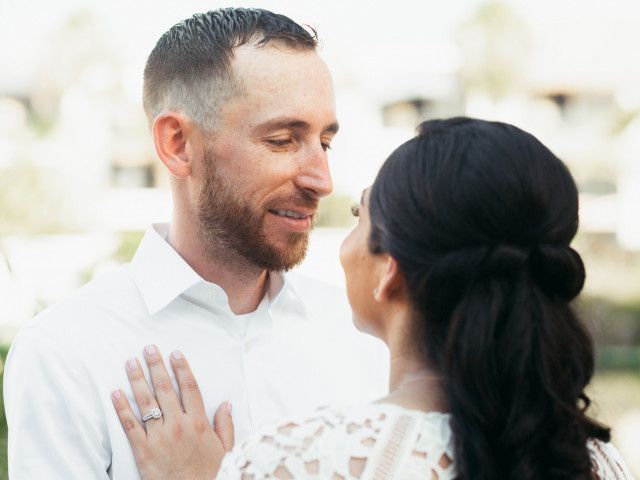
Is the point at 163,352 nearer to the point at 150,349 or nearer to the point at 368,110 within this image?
the point at 150,349

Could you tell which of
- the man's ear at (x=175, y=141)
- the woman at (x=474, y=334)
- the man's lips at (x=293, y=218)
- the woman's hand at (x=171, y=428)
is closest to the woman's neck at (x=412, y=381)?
the woman at (x=474, y=334)

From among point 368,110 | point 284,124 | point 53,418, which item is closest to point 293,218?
point 284,124

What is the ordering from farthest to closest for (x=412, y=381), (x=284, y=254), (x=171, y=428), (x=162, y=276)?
(x=284, y=254), (x=162, y=276), (x=171, y=428), (x=412, y=381)

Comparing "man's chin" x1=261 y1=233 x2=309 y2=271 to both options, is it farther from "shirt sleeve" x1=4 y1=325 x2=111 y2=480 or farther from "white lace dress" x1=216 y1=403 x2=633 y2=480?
"white lace dress" x1=216 y1=403 x2=633 y2=480

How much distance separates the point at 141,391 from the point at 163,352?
15 cm

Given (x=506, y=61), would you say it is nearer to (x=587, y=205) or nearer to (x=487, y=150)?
(x=587, y=205)

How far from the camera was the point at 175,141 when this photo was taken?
8.68ft

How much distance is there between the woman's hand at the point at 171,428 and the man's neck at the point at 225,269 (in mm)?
314

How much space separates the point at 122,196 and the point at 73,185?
4581mm

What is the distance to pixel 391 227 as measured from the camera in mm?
1742

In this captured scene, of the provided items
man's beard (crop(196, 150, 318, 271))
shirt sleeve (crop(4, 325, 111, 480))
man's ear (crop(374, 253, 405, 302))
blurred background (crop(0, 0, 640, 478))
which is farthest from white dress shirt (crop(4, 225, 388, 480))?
blurred background (crop(0, 0, 640, 478))

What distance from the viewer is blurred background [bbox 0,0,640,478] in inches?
1112

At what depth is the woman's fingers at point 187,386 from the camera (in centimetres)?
226

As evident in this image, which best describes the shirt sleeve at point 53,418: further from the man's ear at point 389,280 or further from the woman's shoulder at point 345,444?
the man's ear at point 389,280
